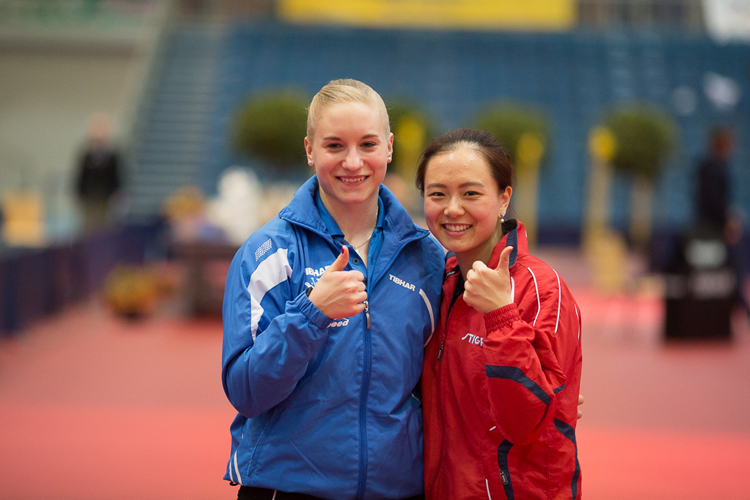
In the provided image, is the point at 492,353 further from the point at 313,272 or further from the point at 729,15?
the point at 729,15

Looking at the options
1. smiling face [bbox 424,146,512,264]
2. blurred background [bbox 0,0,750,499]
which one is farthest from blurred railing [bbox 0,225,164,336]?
smiling face [bbox 424,146,512,264]

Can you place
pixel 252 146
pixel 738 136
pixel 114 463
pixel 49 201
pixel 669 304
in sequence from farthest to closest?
pixel 49 201 < pixel 738 136 < pixel 252 146 < pixel 669 304 < pixel 114 463

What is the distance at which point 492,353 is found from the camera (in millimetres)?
1681

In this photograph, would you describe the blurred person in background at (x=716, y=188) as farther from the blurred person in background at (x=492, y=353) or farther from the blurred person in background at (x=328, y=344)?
the blurred person in background at (x=328, y=344)

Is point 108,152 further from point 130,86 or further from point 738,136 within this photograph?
point 738,136

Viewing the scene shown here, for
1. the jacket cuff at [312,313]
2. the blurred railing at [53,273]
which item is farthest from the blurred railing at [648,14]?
the jacket cuff at [312,313]

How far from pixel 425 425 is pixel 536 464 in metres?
0.28

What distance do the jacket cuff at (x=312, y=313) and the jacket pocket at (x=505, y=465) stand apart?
52 cm

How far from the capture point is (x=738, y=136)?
16.2 m

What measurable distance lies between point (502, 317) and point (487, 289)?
72 millimetres

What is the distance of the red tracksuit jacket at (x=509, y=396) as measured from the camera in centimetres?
168

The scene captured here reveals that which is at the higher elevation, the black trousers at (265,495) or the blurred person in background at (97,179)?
the blurred person in background at (97,179)

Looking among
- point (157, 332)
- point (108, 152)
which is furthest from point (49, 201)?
A: point (157, 332)

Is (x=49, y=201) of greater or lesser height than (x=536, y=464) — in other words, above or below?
above
